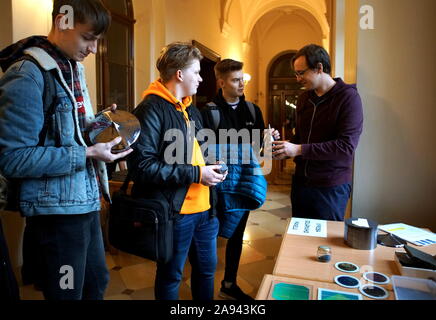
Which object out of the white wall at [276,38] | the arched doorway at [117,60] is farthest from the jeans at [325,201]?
the white wall at [276,38]

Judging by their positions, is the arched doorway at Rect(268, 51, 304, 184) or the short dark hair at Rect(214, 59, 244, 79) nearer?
the short dark hair at Rect(214, 59, 244, 79)

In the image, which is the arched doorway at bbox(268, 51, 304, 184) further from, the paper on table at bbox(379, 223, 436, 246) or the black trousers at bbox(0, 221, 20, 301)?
the black trousers at bbox(0, 221, 20, 301)

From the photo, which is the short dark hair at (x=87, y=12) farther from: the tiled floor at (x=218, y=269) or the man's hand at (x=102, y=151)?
the tiled floor at (x=218, y=269)

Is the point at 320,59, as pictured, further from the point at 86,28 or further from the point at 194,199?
the point at 86,28

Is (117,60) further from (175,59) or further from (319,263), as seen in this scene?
(319,263)

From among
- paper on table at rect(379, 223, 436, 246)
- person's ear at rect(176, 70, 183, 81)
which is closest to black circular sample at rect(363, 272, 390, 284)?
paper on table at rect(379, 223, 436, 246)

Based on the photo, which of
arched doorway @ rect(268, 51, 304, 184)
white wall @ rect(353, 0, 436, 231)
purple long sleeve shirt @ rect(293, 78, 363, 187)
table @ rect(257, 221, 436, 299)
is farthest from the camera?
arched doorway @ rect(268, 51, 304, 184)

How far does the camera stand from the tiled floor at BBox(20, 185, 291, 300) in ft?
8.30

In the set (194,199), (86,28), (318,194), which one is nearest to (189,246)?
(194,199)

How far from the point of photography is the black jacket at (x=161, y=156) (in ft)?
4.77

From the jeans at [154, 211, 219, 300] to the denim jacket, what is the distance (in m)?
0.47

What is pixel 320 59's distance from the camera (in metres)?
1.93

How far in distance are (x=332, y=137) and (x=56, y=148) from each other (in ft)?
4.75

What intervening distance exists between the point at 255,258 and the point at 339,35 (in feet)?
8.81
